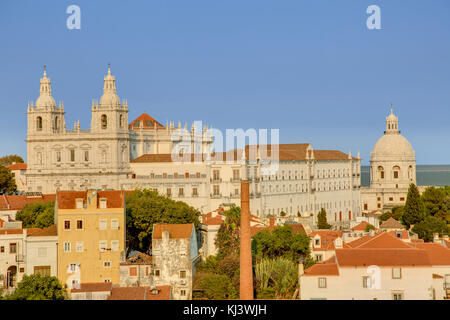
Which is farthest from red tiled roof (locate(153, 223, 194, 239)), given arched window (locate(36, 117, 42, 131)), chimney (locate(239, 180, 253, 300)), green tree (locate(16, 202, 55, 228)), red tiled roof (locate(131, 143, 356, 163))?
arched window (locate(36, 117, 42, 131))

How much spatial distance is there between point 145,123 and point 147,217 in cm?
5510

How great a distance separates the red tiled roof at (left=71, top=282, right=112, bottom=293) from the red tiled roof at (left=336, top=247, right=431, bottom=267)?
13.9 m

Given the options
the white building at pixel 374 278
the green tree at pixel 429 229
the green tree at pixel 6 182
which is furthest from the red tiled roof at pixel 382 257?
the green tree at pixel 6 182

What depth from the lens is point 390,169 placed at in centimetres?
15825

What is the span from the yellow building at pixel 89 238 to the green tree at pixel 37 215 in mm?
7691

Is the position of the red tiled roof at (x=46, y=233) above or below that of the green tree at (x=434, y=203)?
below

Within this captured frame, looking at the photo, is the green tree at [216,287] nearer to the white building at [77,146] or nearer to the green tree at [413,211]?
the green tree at [413,211]

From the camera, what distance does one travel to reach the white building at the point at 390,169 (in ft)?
502

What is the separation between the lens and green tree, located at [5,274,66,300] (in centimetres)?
6253

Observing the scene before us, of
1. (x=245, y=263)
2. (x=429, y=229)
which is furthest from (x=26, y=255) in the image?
(x=429, y=229)

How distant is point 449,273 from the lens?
218 feet

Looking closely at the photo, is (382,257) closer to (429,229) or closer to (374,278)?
(374,278)

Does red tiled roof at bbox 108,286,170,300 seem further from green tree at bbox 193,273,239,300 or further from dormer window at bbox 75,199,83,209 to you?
dormer window at bbox 75,199,83,209
